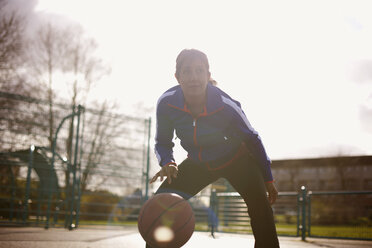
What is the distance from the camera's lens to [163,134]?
11.2ft

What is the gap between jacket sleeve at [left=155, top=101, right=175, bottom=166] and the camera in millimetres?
3363

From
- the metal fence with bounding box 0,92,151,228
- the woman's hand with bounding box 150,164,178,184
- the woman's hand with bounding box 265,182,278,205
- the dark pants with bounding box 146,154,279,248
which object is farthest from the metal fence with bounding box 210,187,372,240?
the woman's hand with bounding box 150,164,178,184

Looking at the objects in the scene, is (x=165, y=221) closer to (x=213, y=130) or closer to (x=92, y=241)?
(x=213, y=130)

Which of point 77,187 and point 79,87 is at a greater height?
point 79,87

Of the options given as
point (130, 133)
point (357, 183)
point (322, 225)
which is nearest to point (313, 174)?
point (357, 183)

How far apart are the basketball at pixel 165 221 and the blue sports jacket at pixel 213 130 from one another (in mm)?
317

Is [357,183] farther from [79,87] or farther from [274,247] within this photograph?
[274,247]

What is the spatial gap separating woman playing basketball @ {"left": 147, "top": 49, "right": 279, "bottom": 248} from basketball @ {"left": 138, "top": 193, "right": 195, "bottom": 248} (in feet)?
0.58

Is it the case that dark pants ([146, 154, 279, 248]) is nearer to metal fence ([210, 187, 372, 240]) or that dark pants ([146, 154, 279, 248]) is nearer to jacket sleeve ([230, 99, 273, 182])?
jacket sleeve ([230, 99, 273, 182])

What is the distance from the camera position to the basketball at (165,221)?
3027 mm

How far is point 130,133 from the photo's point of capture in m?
14.4

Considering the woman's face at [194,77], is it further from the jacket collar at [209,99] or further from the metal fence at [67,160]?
the metal fence at [67,160]

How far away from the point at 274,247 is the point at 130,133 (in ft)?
38.7

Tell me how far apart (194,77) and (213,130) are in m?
0.44
